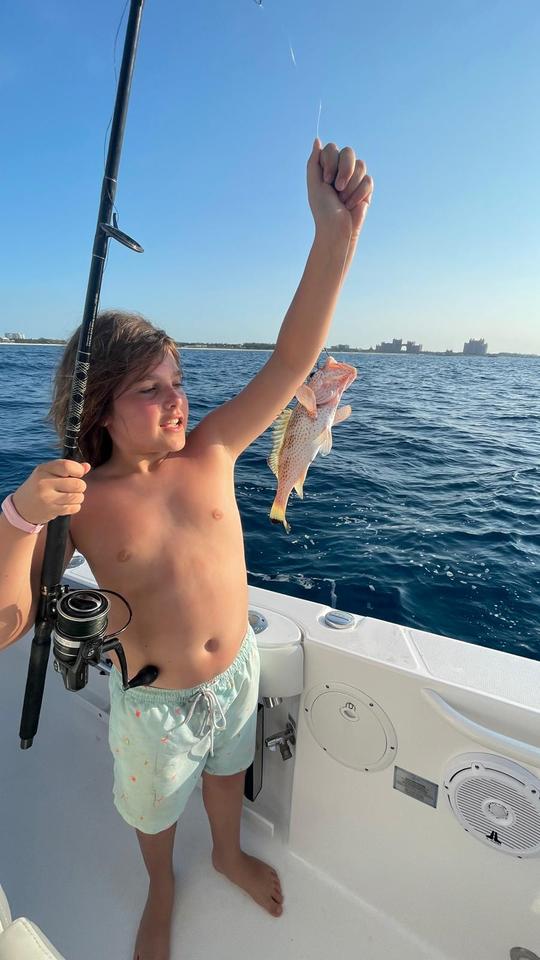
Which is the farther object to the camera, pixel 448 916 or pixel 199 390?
pixel 199 390

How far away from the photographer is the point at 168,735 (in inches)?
73.8

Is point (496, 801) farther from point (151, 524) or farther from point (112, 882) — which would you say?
point (112, 882)

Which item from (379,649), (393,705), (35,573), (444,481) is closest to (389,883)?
(393,705)

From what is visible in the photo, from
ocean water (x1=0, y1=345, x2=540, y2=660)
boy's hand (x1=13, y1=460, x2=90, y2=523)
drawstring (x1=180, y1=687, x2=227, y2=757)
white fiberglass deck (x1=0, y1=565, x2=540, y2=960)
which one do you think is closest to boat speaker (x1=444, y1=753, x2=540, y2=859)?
white fiberglass deck (x1=0, y1=565, x2=540, y2=960)

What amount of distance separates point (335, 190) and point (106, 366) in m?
1.07

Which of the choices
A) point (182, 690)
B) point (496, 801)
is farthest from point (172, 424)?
point (496, 801)

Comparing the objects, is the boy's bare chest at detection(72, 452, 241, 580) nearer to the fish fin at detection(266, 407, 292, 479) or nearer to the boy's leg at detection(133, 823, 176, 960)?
the fish fin at detection(266, 407, 292, 479)

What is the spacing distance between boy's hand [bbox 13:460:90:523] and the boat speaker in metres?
1.68

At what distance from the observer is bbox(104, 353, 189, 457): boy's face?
177 centimetres

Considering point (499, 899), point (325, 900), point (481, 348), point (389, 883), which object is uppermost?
point (481, 348)

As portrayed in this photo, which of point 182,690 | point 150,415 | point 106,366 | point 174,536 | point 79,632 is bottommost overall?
point 182,690

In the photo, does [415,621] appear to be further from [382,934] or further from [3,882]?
[3,882]

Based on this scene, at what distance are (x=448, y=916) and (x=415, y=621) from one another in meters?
2.38

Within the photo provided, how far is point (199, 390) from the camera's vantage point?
52.3 ft
